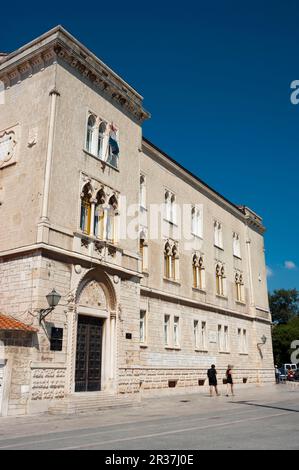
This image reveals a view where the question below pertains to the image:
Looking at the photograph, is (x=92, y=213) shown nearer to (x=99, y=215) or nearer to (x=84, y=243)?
(x=99, y=215)

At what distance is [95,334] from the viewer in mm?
19719

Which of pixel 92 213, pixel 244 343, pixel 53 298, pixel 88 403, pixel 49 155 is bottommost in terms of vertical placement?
pixel 88 403

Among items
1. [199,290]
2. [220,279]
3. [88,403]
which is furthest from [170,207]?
[88,403]

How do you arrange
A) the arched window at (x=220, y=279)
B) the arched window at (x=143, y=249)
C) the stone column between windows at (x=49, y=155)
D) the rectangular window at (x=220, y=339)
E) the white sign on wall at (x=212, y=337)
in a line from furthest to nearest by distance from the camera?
the arched window at (x=220, y=279) < the rectangular window at (x=220, y=339) < the white sign on wall at (x=212, y=337) < the arched window at (x=143, y=249) < the stone column between windows at (x=49, y=155)

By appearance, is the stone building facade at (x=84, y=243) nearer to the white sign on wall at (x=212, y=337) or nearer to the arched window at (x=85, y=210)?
the arched window at (x=85, y=210)

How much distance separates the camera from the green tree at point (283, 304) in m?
86.7

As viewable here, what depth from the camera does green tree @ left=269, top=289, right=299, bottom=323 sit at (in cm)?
8669

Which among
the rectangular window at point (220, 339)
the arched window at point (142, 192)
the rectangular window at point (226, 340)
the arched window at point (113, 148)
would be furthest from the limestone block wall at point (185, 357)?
the arched window at point (113, 148)

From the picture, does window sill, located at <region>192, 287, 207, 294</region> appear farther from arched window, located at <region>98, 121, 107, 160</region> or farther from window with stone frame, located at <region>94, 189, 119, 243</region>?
arched window, located at <region>98, 121, 107, 160</region>

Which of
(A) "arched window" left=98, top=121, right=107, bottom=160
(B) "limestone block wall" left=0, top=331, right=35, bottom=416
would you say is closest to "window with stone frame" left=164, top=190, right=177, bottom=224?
(A) "arched window" left=98, top=121, right=107, bottom=160

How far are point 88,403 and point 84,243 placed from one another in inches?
251

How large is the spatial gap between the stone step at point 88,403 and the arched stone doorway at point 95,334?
816mm

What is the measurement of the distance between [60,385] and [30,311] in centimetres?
302
